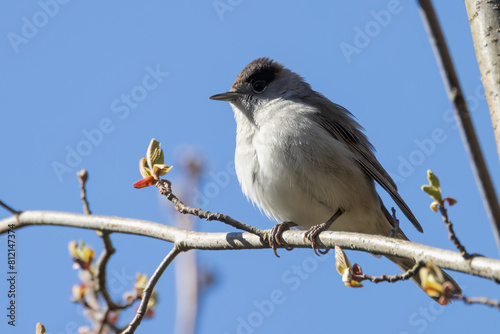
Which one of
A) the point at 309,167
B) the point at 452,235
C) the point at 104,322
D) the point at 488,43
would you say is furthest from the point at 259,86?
the point at 452,235

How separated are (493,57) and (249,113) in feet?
10.8

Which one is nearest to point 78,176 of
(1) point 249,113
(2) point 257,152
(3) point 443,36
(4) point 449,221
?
(2) point 257,152

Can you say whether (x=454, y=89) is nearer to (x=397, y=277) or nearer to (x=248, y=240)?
(x=397, y=277)

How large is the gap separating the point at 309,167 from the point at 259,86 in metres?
1.54

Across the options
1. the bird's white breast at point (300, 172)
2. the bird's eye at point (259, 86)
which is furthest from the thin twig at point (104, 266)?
the bird's eye at point (259, 86)

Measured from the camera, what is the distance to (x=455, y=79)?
1698mm

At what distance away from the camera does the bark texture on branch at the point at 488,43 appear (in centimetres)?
245

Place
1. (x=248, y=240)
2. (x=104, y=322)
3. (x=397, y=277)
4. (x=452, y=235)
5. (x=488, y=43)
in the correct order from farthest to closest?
1. (x=104, y=322)
2. (x=248, y=240)
3. (x=397, y=277)
4. (x=488, y=43)
5. (x=452, y=235)

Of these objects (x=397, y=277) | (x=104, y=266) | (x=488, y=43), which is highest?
(x=488, y=43)

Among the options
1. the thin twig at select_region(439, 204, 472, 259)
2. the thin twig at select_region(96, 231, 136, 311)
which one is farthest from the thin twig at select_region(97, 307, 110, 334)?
the thin twig at select_region(439, 204, 472, 259)

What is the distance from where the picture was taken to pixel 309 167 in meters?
4.86

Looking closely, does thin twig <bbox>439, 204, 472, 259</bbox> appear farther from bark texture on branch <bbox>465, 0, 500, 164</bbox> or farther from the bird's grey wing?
the bird's grey wing

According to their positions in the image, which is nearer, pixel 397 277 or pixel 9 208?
pixel 397 277

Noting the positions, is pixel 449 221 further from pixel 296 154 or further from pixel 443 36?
pixel 296 154
